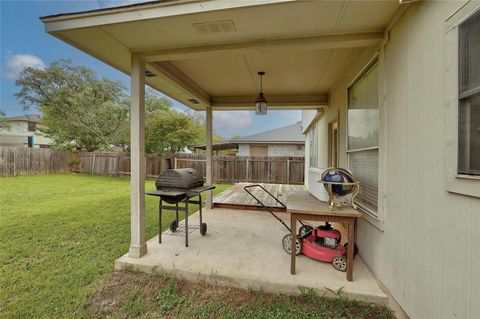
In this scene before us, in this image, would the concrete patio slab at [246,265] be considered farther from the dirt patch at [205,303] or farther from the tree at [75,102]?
the tree at [75,102]

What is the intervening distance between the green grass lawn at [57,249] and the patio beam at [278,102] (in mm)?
3073

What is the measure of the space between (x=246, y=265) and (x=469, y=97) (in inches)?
99.6

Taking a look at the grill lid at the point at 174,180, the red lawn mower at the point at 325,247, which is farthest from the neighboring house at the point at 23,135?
the red lawn mower at the point at 325,247

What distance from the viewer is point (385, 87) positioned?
224 centimetres

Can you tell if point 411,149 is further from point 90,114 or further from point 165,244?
point 90,114

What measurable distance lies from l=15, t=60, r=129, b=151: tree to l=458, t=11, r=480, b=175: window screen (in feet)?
60.2

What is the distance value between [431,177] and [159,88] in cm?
440

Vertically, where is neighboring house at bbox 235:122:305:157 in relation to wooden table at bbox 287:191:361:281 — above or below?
above

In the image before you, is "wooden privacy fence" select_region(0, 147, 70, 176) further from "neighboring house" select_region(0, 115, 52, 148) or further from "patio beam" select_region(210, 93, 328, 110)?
"neighboring house" select_region(0, 115, 52, 148)

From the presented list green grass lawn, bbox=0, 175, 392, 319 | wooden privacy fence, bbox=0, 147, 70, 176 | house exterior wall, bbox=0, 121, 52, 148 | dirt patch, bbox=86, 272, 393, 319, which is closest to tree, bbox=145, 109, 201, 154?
wooden privacy fence, bbox=0, 147, 70, 176

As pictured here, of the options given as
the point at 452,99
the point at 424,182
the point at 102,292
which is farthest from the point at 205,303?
the point at 452,99

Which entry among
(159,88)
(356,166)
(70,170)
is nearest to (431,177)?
(356,166)

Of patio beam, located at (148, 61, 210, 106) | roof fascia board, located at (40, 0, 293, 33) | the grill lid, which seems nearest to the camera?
roof fascia board, located at (40, 0, 293, 33)

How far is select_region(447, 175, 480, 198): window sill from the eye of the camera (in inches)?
47.6
